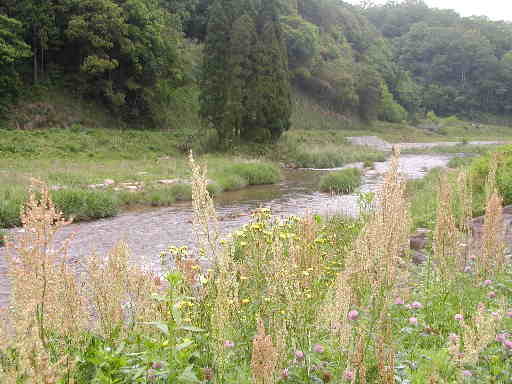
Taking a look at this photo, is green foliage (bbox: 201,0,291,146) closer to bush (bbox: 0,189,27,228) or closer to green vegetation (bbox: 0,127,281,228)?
green vegetation (bbox: 0,127,281,228)

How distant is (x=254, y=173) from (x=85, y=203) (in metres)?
9.39

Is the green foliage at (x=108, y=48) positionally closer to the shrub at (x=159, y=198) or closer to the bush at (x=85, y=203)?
the shrub at (x=159, y=198)

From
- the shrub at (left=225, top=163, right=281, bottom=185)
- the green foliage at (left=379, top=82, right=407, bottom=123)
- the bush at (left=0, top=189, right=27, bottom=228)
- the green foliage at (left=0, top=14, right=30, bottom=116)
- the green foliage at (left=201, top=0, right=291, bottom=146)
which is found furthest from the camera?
the green foliage at (left=379, top=82, right=407, bottom=123)

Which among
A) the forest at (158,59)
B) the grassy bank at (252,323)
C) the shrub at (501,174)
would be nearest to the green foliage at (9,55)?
the forest at (158,59)

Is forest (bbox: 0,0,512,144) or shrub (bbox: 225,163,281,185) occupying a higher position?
forest (bbox: 0,0,512,144)

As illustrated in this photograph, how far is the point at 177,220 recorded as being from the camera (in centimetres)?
1340

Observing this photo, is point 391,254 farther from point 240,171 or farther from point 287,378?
point 240,171

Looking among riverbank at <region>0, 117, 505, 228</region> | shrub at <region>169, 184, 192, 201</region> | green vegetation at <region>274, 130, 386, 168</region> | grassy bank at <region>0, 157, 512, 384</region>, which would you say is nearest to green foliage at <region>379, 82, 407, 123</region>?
riverbank at <region>0, 117, 505, 228</region>

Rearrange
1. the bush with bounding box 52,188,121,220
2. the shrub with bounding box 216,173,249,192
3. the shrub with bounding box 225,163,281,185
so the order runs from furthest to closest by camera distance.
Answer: the shrub with bounding box 225,163,281,185 → the shrub with bounding box 216,173,249,192 → the bush with bounding box 52,188,121,220

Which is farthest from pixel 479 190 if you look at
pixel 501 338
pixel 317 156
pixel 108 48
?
pixel 108 48

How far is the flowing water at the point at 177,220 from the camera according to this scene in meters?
10.0

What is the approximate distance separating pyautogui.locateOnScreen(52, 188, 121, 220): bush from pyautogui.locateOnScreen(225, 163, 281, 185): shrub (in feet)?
25.3

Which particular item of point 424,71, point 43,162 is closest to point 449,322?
point 43,162

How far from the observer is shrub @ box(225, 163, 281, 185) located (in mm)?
21453
